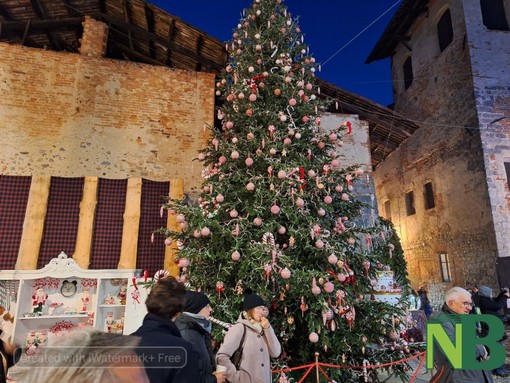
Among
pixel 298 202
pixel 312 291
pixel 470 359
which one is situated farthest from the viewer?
pixel 298 202

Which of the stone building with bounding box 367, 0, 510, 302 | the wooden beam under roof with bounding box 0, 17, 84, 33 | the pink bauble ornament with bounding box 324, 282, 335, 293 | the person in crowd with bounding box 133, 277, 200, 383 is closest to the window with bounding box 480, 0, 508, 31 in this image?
the stone building with bounding box 367, 0, 510, 302

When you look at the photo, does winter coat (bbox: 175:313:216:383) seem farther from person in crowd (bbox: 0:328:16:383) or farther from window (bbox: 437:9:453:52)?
window (bbox: 437:9:453:52)

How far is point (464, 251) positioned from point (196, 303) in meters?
12.1

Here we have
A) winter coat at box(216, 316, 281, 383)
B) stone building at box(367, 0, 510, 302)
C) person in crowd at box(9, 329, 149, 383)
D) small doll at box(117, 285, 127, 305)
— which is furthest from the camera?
stone building at box(367, 0, 510, 302)

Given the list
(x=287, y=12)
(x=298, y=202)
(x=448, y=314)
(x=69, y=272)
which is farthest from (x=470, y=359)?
(x=287, y=12)

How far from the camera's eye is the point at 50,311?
5.34m

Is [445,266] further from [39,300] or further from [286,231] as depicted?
[39,300]

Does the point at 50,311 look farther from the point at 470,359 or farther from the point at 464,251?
the point at 464,251

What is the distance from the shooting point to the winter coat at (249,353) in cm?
262

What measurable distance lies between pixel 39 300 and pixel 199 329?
449 cm

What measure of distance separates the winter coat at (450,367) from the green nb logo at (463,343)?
0.7 inches

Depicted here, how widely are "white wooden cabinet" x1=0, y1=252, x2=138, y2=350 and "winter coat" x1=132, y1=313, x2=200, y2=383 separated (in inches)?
164

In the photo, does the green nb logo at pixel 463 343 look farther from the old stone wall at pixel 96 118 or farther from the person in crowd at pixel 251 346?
the old stone wall at pixel 96 118

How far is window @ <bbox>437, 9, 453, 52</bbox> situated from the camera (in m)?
13.0
